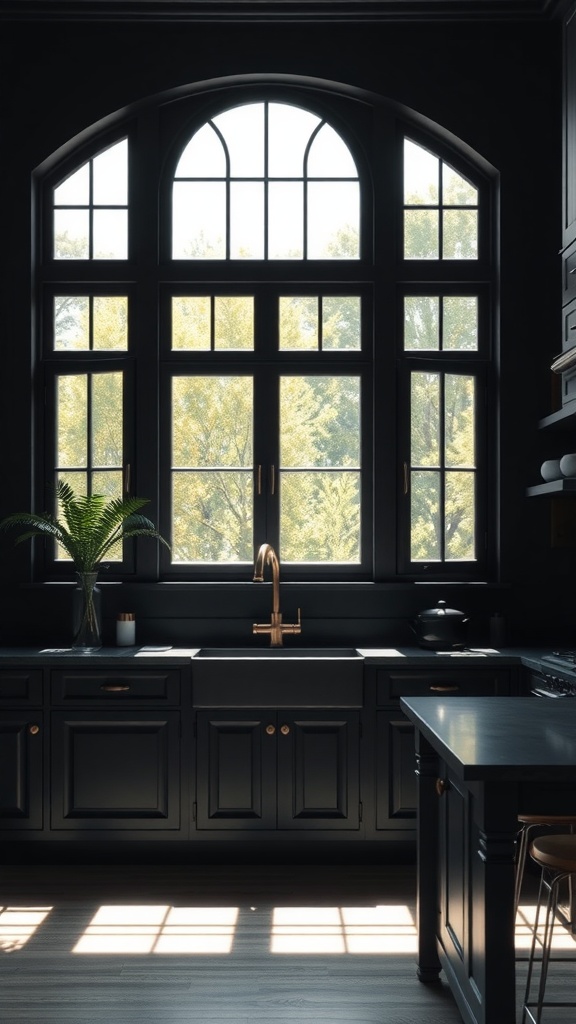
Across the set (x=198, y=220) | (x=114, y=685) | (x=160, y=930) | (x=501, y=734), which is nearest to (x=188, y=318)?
(x=198, y=220)

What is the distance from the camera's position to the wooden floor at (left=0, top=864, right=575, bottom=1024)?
2928 millimetres

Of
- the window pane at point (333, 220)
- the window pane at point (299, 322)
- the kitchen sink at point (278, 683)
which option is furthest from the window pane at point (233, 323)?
the kitchen sink at point (278, 683)

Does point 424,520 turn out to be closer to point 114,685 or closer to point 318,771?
point 318,771

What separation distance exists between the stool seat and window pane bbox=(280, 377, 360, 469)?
2.62m

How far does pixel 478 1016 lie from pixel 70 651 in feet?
8.71

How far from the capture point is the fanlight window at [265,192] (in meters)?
5.01

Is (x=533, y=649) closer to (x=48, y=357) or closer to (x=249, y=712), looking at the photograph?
(x=249, y=712)

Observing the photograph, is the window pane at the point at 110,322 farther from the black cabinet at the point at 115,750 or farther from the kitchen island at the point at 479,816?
the kitchen island at the point at 479,816

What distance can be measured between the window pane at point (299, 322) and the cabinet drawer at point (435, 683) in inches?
70.4

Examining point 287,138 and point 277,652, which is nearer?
point 277,652

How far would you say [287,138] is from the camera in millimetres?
5035

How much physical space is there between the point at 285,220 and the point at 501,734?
3397mm

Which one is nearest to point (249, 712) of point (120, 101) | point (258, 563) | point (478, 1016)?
point (258, 563)

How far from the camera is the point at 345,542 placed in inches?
196
